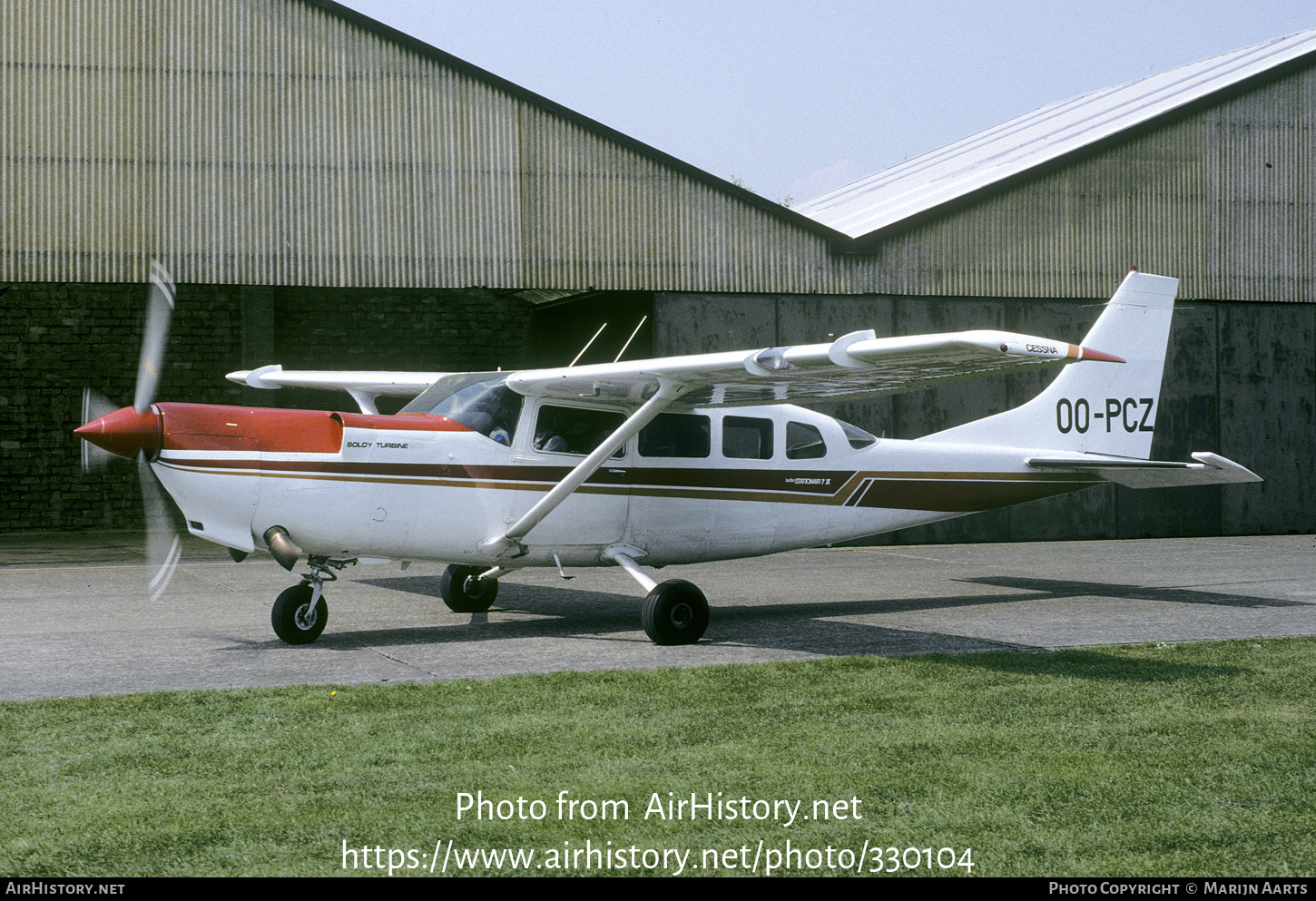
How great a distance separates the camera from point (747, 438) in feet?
34.5

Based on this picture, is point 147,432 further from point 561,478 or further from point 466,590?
point 466,590

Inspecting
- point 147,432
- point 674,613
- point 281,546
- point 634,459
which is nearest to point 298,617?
point 281,546

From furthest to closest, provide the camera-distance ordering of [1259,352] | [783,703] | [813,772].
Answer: [1259,352]
[783,703]
[813,772]

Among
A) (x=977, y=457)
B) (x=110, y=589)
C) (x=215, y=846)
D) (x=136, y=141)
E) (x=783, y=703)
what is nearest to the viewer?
(x=215, y=846)

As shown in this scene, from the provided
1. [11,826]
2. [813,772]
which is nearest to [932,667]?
[813,772]

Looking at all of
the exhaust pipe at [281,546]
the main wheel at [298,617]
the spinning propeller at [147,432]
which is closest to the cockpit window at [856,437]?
the main wheel at [298,617]

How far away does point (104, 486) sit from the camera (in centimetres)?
2248

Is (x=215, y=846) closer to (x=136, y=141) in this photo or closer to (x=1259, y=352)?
(x=136, y=141)

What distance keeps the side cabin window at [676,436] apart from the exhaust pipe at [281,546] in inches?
118

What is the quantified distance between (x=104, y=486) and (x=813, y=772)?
20.5 m

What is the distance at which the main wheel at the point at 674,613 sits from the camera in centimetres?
893

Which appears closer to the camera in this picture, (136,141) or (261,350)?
(136,141)

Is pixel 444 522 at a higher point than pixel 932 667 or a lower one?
higher

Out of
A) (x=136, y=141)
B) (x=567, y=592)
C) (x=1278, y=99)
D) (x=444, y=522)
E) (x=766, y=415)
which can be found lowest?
(x=567, y=592)
